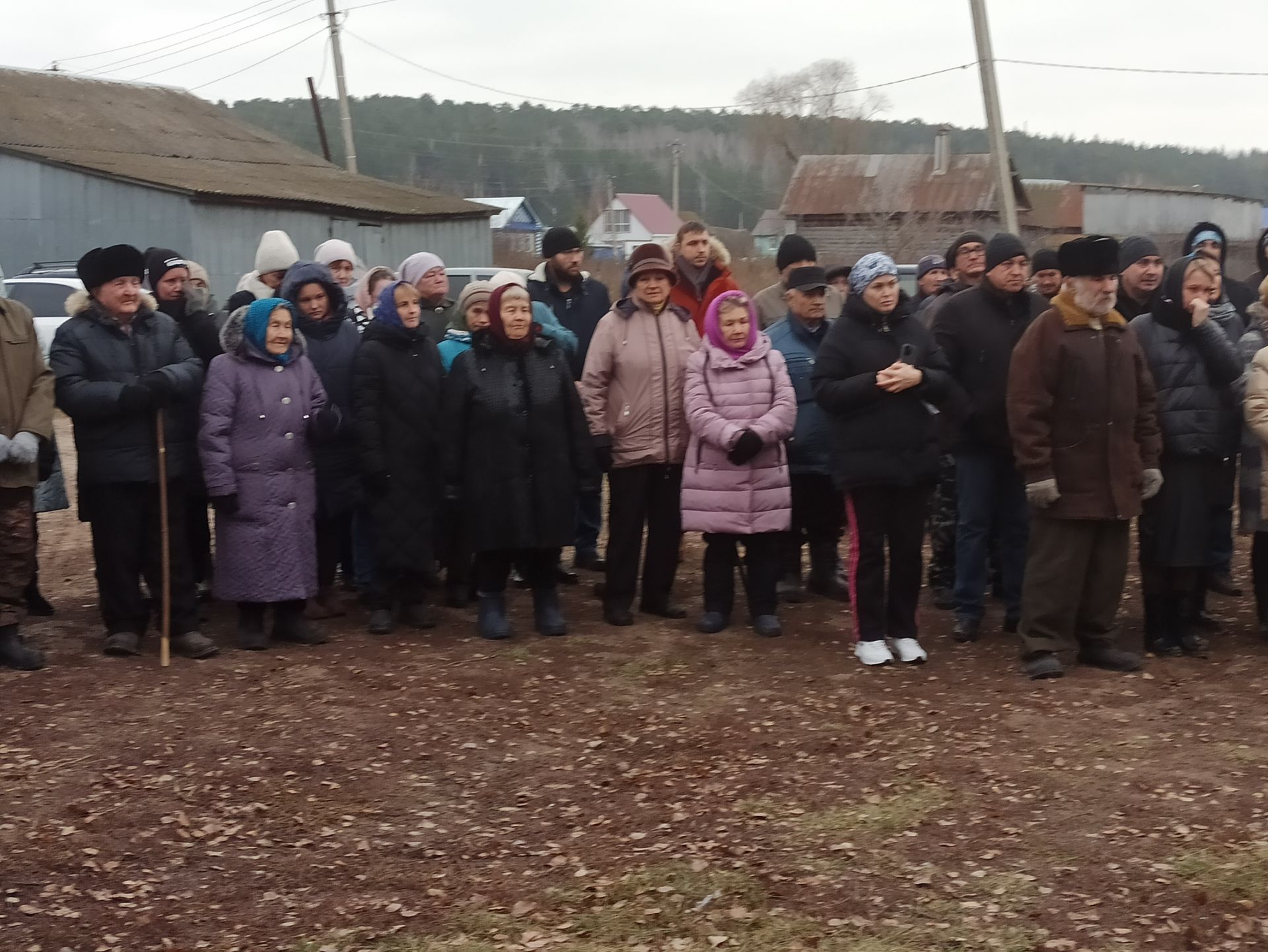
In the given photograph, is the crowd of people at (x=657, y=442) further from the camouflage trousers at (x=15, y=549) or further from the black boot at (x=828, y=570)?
the black boot at (x=828, y=570)

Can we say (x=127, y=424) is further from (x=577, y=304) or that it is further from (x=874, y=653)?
(x=874, y=653)

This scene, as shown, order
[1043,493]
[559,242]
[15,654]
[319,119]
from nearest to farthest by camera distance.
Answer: [1043,493]
[15,654]
[559,242]
[319,119]

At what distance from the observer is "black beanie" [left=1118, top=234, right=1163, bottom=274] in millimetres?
7719

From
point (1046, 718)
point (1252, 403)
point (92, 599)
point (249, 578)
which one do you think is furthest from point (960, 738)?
point (92, 599)

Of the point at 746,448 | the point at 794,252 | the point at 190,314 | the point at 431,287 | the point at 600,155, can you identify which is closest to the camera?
the point at 746,448

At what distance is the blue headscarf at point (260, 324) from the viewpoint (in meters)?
7.18

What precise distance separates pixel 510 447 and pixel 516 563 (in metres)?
0.76

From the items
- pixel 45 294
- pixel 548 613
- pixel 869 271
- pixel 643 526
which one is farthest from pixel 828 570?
pixel 45 294

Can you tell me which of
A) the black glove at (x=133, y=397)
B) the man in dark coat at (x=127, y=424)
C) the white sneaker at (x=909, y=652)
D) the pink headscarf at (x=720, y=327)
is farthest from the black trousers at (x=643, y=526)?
the black glove at (x=133, y=397)

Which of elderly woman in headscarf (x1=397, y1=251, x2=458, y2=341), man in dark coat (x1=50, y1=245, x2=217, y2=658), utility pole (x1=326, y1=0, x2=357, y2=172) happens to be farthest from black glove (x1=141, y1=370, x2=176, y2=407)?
utility pole (x1=326, y1=0, x2=357, y2=172)

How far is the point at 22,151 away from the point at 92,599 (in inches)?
827

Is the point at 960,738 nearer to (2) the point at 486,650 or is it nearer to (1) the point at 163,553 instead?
(2) the point at 486,650

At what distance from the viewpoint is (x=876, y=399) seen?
695 cm

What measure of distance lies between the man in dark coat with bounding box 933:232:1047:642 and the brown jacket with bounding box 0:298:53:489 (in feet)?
13.6
